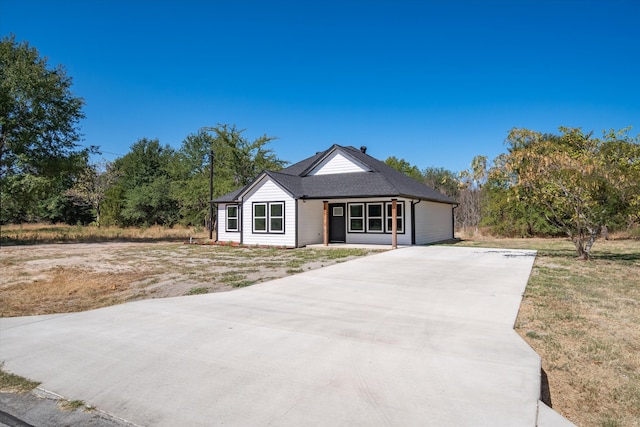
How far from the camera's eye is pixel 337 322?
18.3 ft

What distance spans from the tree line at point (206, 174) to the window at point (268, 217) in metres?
8.17

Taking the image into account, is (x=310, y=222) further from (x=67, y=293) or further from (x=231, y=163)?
(x=231, y=163)

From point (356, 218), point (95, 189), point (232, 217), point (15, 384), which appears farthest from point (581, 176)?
point (95, 189)

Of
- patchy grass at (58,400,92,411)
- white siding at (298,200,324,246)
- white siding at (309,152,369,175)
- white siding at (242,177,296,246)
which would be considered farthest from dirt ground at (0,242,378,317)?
white siding at (309,152,369,175)

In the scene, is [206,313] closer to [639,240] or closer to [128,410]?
[128,410]

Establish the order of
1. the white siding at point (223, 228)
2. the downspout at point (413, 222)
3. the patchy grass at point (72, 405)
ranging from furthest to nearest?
the white siding at point (223, 228) < the downspout at point (413, 222) < the patchy grass at point (72, 405)

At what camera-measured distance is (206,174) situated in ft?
115

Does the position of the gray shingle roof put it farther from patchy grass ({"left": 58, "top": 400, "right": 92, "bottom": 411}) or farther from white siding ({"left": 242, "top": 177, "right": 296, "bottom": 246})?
patchy grass ({"left": 58, "top": 400, "right": 92, "bottom": 411})

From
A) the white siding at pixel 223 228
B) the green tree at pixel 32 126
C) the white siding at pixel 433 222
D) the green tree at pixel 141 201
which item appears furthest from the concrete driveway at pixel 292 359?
the green tree at pixel 141 201

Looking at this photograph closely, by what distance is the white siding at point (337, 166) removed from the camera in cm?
2117

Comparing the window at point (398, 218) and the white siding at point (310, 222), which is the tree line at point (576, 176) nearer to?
the window at point (398, 218)

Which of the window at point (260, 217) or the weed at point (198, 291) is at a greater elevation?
the window at point (260, 217)

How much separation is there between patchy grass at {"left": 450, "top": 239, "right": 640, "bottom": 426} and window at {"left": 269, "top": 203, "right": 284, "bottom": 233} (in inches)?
487

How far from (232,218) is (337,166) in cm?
669
